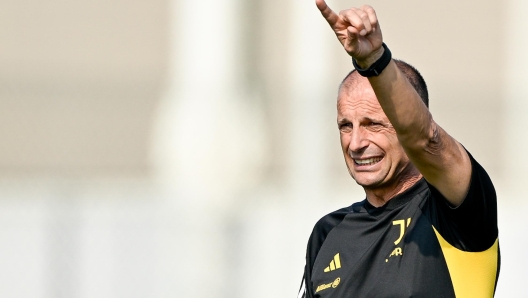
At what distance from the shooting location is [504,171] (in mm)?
10336

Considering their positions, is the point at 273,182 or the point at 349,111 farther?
the point at 273,182

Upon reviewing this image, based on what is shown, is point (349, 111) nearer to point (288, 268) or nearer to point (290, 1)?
point (288, 268)

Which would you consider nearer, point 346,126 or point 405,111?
point 405,111

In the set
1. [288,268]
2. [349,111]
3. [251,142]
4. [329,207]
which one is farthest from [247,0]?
[349,111]

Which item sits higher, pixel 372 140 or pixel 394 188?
pixel 372 140

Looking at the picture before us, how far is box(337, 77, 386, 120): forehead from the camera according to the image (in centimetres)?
304

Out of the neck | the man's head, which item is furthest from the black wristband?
the neck

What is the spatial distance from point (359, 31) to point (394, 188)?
2.79 feet

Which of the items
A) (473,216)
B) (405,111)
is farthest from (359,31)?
(473,216)

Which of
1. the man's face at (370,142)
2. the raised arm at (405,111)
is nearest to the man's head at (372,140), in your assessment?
the man's face at (370,142)

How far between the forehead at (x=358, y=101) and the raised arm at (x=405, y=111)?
0.44m

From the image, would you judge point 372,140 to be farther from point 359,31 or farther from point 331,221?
point 359,31

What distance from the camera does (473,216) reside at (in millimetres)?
2645

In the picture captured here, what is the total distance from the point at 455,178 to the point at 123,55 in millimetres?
8455
